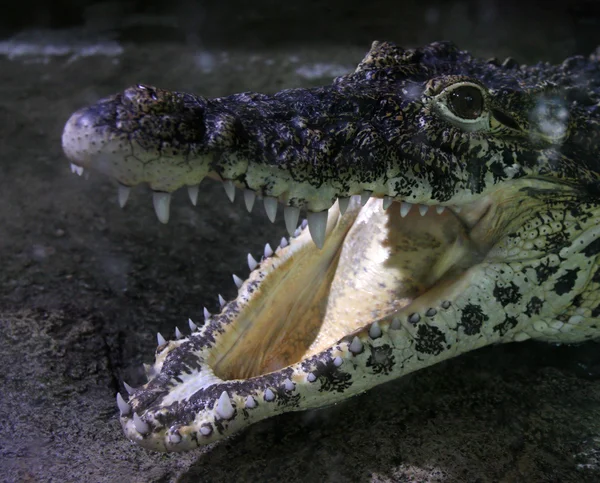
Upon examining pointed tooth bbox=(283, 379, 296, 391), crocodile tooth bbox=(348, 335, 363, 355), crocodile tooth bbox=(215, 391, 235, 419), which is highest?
crocodile tooth bbox=(348, 335, 363, 355)

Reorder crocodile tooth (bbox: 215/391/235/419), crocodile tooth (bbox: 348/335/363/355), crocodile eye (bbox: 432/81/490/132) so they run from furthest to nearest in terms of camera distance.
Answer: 1. crocodile eye (bbox: 432/81/490/132)
2. crocodile tooth (bbox: 348/335/363/355)
3. crocodile tooth (bbox: 215/391/235/419)

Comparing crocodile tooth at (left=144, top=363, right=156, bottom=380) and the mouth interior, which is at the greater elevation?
the mouth interior

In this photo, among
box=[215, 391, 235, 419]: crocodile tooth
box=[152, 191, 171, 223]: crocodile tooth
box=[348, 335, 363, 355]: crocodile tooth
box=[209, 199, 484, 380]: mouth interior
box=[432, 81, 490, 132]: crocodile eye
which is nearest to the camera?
box=[152, 191, 171, 223]: crocodile tooth

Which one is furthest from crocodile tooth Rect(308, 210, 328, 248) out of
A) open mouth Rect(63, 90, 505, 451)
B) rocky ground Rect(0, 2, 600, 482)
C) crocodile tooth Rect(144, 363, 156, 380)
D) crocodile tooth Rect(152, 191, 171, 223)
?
crocodile tooth Rect(144, 363, 156, 380)

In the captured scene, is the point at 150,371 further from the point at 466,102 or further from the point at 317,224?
the point at 466,102

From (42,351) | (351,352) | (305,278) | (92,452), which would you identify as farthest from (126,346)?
(351,352)

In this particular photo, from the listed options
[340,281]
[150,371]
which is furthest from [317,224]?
[150,371]

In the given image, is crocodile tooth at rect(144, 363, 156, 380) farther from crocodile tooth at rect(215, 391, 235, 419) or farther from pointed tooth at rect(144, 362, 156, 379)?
crocodile tooth at rect(215, 391, 235, 419)
